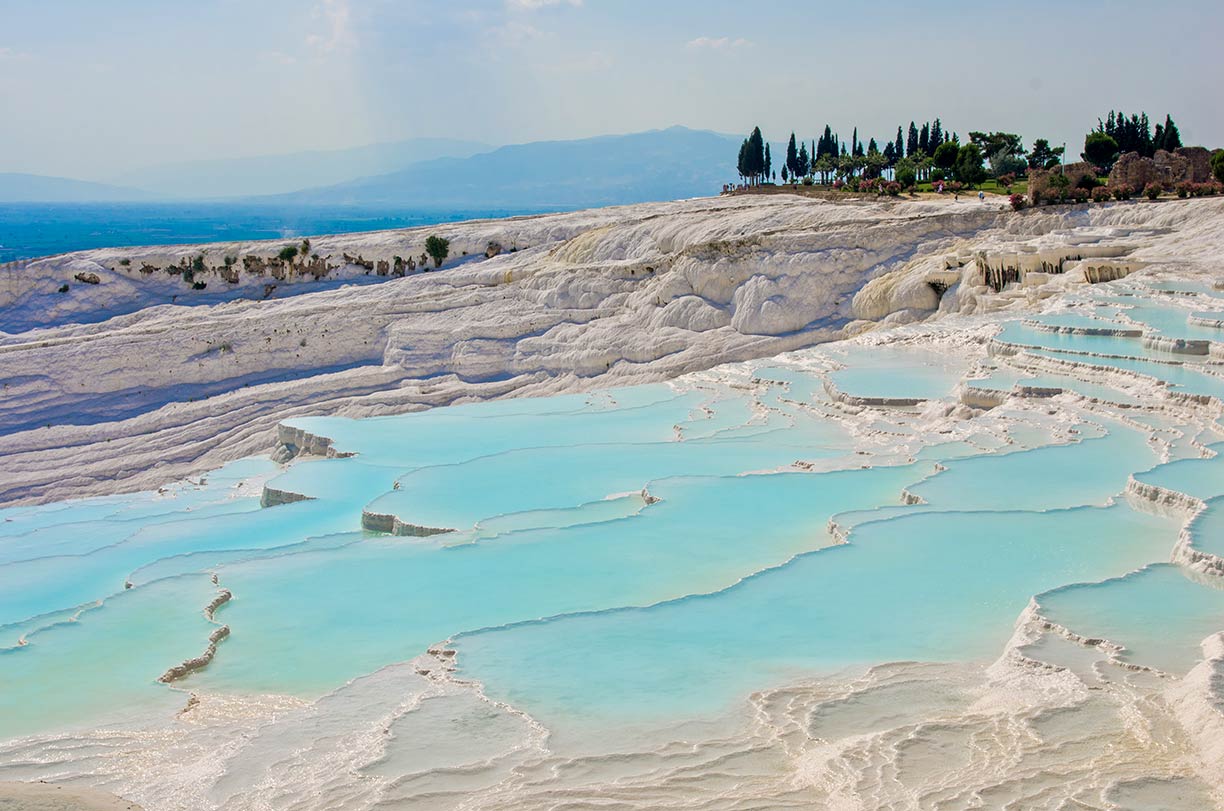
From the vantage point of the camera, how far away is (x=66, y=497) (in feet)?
55.4

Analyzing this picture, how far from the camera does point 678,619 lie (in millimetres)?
6102

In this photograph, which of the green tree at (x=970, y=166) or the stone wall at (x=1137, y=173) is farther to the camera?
the green tree at (x=970, y=166)

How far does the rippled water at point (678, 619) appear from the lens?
4.46 m

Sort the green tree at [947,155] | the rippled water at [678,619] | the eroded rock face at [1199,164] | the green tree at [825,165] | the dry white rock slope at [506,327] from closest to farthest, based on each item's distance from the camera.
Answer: the rippled water at [678,619] < the dry white rock slope at [506,327] < the eroded rock face at [1199,164] < the green tree at [947,155] < the green tree at [825,165]

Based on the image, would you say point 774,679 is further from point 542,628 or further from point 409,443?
point 409,443

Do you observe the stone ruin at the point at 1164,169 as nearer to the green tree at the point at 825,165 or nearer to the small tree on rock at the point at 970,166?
the small tree on rock at the point at 970,166

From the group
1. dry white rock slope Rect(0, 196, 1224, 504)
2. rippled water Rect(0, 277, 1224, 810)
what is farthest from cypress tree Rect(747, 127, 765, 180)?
rippled water Rect(0, 277, 1224, 810)

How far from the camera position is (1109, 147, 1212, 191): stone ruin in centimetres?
2196

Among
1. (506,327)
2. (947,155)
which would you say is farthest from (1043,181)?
(506,327)

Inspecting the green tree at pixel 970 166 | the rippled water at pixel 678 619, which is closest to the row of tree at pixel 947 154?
the green tree at pixel 970 166

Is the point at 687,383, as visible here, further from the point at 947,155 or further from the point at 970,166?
the point at 947,155

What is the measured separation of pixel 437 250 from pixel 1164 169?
15397 millimetres

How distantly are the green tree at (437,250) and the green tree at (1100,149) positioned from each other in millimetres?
15987

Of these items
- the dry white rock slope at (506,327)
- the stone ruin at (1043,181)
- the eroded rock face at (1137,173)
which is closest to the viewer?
the dry white rock slope at (506,327)
